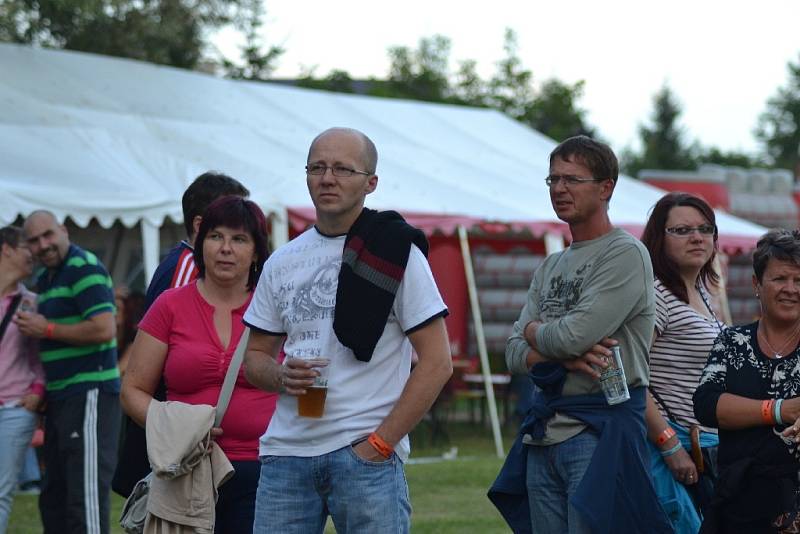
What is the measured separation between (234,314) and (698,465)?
1758mm

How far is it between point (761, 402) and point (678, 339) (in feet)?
2.23

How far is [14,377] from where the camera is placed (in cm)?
670

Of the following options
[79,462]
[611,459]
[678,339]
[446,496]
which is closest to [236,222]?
[611,459]

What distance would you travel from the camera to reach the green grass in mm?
8609

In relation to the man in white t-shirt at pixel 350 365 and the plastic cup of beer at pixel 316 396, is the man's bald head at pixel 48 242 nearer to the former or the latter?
the man in white t-shirt at pixel 350 365

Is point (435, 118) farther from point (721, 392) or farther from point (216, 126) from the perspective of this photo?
point (721, 392)

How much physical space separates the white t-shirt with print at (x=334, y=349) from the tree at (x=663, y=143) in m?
68.5

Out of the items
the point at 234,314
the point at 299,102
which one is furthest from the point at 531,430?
the point at 299,102

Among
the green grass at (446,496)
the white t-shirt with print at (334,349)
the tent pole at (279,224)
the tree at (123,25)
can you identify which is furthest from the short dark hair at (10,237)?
the tree at (123,25)

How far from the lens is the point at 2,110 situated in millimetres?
12547

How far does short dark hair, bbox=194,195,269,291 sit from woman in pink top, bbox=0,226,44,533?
2.34 metres

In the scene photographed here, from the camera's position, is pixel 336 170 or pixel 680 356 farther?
pixel 680 356

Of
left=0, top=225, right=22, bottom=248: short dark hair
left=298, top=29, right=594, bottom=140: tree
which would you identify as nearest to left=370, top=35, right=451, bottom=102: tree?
left=298, top=29, right=594, bottom=140: tree

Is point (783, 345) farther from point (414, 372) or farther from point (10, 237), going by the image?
point (10, 237)
